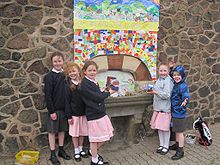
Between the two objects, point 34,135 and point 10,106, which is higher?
point 10,106

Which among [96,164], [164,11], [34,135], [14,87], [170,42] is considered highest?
[164,11]

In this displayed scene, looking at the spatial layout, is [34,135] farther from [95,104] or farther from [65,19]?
[65,19]

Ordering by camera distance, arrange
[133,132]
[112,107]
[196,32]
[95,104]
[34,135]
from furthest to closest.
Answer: [196,32], [133,132], [112,107], [34,135], [95,104]

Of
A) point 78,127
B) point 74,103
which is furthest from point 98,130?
point 74,103

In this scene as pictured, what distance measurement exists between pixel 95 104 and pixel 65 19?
5.38 feet

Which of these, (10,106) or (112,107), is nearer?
(10,106)

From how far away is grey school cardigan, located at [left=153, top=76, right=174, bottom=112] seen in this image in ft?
15.5

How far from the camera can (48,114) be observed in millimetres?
4637

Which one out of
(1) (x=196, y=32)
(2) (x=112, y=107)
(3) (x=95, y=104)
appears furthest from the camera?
(1) (x=196, y=32)

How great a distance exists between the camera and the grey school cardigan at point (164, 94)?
4.71m

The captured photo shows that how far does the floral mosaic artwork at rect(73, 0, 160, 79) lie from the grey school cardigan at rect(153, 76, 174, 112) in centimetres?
88

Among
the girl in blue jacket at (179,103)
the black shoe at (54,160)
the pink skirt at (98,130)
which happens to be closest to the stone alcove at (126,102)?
the girl in blue jacket at (179,103)

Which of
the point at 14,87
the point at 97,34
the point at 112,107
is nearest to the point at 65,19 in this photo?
the point at 97,34

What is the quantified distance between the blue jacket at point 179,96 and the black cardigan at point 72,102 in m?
1.50
